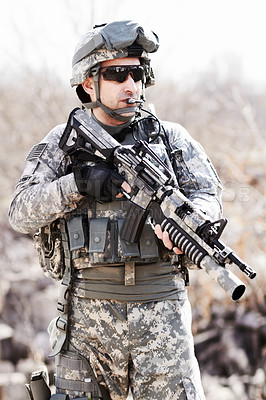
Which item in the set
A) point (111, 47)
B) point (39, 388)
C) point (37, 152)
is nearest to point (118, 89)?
point (111, 47)

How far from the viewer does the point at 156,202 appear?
2660mm

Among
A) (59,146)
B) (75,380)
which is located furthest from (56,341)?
(59,146)

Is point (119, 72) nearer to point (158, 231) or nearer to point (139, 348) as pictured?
point (158, 231)

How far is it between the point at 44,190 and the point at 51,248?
307 mm

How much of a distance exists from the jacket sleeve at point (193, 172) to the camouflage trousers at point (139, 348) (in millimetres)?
465

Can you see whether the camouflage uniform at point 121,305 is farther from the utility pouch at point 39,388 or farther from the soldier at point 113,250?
the utility pouch at point 39,388

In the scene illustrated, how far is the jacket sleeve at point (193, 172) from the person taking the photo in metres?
2.85

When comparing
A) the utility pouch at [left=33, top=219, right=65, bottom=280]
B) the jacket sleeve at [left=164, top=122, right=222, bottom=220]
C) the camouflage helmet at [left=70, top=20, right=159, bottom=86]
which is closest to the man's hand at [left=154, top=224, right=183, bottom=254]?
the jacket sleeve at [left=164, top=122, right=222, bottom=220]

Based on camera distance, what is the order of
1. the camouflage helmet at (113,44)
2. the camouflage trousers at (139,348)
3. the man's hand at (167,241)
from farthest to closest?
the camouflage helmet at (113,44) → the camouflage trousers at (139,348) → the man's hand at (167,241)

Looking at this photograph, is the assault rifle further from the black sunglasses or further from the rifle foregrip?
the black sunglasses

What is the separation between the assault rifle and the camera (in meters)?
2.40

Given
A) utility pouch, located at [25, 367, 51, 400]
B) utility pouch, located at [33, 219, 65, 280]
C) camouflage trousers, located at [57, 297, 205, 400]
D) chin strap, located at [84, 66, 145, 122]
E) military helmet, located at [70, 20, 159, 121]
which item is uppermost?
military helmet, located at [70, 20, 159, 121]

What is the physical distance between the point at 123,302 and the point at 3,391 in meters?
3.26

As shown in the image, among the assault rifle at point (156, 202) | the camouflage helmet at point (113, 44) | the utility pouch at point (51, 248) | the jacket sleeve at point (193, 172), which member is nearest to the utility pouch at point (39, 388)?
the utility pouch at point (51, 248)
